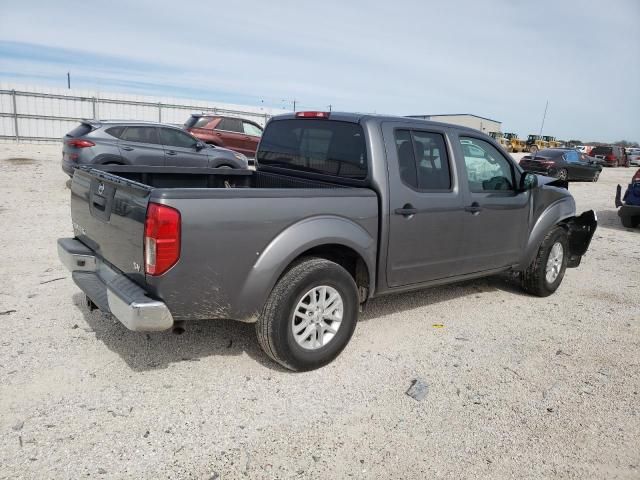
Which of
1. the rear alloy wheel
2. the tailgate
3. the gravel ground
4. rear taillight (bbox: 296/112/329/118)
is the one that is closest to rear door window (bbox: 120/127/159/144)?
the gravel ground

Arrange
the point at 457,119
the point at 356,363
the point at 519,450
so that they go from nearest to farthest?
the point at 519,450, the point at 356,363, the point at 457,119

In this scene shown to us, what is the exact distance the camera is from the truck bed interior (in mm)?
4211

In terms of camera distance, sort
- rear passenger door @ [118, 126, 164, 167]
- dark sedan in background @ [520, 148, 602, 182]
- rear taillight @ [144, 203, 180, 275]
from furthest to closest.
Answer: dark sedan in background @ [520, 148, 602, 182] < rear passenger door @ [118, 126, 164, 167] < rear taillight @ [144, 203, 180, 275]

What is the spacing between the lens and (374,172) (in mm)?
3764

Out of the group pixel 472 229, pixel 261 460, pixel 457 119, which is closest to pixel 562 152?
pixel 472 229

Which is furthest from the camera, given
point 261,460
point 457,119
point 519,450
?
point 457,119

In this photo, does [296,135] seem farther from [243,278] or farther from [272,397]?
[272,397]

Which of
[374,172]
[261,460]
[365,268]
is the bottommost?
[261,460]

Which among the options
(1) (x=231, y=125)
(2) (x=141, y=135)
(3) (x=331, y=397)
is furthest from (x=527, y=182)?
(1) (x=231, y=125)

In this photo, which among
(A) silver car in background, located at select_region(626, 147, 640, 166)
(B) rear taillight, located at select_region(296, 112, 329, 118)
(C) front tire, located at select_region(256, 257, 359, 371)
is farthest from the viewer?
(A) silver car in background, located at select_region(626, 147, 640, 166)

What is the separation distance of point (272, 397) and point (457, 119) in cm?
5953

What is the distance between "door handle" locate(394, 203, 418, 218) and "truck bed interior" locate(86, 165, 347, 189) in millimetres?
500

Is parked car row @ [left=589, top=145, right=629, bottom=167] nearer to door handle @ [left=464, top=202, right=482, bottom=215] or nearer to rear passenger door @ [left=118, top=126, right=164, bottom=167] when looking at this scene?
rear passenger door @ [left=118, top=126, right=164, bottom=167]

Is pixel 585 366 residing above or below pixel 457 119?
below
